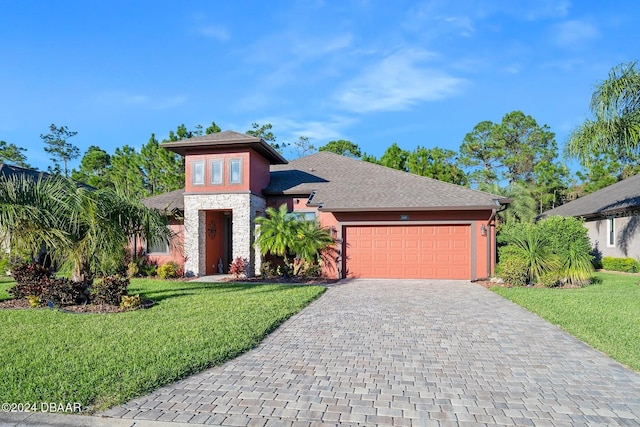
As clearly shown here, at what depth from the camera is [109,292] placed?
842cm

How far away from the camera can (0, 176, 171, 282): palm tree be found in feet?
25.6

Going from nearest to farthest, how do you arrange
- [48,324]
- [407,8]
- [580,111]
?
[48,324], [407,8], [580,111]

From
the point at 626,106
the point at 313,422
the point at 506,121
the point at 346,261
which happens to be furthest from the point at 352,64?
the point at 506,121

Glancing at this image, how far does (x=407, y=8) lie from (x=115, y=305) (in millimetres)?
10857

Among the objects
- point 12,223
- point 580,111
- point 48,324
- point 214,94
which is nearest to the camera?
point 48,324

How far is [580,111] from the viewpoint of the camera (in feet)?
43.2

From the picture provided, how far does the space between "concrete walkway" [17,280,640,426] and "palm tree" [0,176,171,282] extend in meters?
4.45

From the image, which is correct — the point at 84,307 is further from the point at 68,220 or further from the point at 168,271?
the point at 168,271

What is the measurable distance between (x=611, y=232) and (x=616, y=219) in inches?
31.8

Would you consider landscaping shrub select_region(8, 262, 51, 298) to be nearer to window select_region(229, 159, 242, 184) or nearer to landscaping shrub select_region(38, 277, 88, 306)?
landscaping shrub select_region(38, 277, 88, 306)

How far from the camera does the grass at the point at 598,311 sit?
18.4 ft

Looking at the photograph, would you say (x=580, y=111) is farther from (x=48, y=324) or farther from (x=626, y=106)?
(x=48, y=324)

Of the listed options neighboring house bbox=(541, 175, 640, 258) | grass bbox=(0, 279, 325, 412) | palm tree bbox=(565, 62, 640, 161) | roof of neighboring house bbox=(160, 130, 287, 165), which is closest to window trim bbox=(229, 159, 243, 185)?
roof of neighboring house bbox=(160, 130, 287, 165)

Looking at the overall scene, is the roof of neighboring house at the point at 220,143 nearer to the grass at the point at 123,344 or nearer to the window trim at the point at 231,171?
the window trim at the point at 231,171
